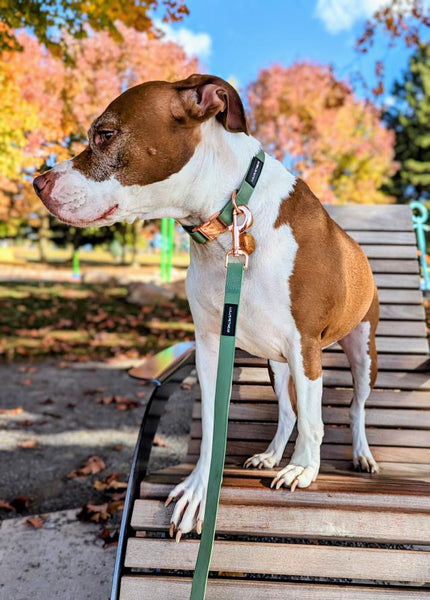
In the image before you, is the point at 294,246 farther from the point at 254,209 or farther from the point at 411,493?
the point at 411,493

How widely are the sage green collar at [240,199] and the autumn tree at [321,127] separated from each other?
15.4m

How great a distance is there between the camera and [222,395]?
1672 mm

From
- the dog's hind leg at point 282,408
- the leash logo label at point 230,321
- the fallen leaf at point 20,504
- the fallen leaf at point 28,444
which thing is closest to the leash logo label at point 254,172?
the leash logo label at point 230,321

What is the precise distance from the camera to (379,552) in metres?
1.88

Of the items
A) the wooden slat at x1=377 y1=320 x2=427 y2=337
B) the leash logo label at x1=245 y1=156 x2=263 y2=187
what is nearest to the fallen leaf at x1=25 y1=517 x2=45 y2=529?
the wooden slat at x1=377 y1=320 x2=427 y2=337

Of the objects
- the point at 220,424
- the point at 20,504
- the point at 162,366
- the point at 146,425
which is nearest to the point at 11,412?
the point at 20,504

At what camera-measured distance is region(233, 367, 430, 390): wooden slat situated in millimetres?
3076

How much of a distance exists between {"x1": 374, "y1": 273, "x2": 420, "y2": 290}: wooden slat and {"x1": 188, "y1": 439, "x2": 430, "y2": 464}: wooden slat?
1083 mm

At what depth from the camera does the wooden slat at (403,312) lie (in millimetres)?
3448

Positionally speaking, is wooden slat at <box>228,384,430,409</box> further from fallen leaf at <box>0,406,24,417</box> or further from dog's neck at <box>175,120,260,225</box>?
fallen leaf at <box>0,406,24,417</box>

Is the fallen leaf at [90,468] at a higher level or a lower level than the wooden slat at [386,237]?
lower

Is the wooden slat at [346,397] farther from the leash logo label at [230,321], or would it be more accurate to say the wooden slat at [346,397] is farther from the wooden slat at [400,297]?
the leash logo label at [230,321]

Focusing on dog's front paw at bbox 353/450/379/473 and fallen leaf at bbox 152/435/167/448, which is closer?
dog's front paw at bbox 353/450/379/473

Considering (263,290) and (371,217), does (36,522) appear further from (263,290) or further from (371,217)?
(371,217)
